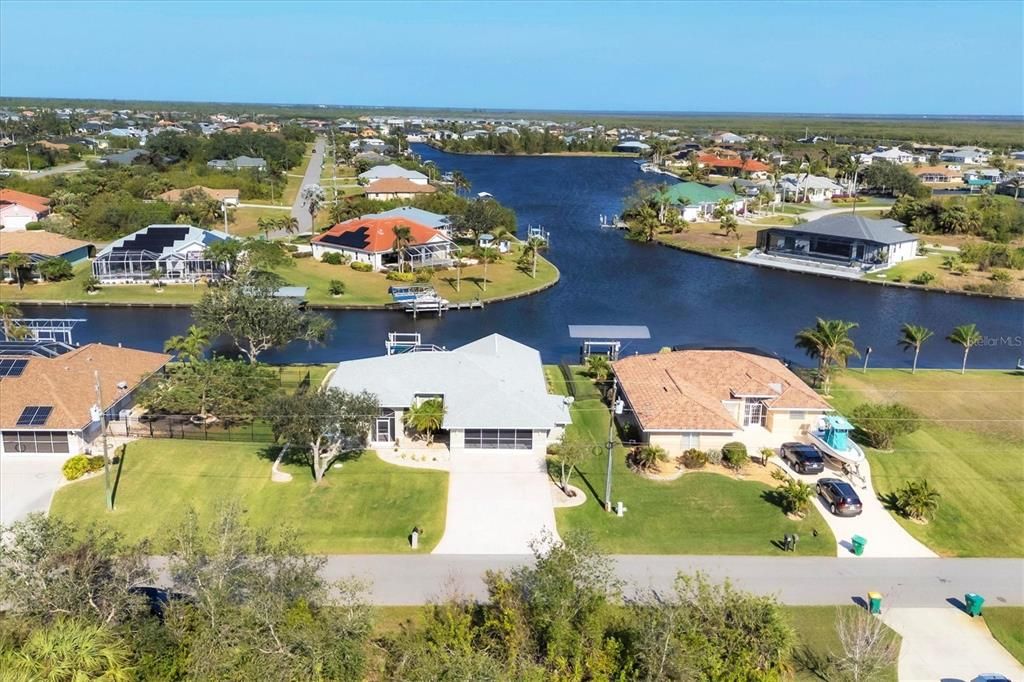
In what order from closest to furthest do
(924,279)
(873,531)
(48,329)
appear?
1. (873,531)
2. (48,329)
3. (924,279)

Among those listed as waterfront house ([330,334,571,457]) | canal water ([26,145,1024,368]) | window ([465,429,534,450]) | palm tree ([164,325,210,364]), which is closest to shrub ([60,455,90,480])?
palm tree ([164,325,210,364])

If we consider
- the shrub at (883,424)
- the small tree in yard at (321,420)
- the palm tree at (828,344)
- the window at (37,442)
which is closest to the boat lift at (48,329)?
the window at (37,442)

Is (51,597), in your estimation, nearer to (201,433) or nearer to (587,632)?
(587,632)

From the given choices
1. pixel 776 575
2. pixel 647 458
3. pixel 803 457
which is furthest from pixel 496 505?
pixel 803 457

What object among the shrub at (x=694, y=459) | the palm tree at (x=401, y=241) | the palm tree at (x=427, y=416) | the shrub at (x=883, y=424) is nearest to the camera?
the shrub at (x=694, y=459)

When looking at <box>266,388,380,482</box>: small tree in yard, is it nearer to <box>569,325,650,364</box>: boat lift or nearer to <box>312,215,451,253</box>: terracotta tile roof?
<box>569,325,650,364</box>: boat lift

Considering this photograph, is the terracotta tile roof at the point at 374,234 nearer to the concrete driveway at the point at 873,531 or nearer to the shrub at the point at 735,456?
the shrub at the point at 735,456

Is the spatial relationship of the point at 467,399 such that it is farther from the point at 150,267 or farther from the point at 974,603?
the point at 150,267
